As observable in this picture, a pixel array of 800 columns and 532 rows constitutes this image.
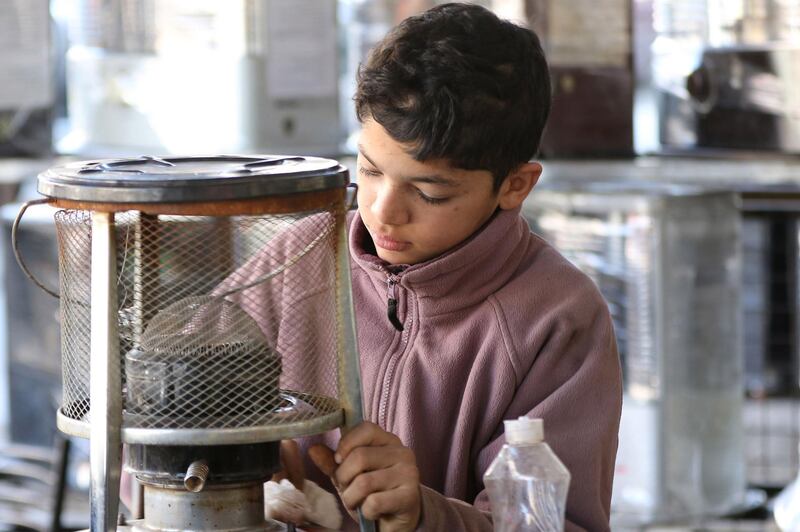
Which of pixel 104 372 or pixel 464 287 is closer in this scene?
pixel 104 372

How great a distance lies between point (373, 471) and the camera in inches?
45.8

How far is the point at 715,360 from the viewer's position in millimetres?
2998

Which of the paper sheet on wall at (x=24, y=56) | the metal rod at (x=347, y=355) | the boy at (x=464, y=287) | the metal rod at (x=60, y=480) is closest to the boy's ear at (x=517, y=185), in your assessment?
the boy at (x=464, y=287)

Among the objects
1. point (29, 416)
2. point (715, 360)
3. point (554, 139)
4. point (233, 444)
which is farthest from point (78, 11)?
point (233, 444)

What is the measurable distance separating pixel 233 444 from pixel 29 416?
7.30 feet

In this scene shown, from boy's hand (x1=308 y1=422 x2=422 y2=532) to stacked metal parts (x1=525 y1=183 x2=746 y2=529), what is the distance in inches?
69.3

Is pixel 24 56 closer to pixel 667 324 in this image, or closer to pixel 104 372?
pixel 667 324

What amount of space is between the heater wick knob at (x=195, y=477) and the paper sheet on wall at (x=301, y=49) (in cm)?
200

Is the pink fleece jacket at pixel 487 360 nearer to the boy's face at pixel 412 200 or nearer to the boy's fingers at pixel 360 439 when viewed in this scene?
the boy's face at pixel 412 200

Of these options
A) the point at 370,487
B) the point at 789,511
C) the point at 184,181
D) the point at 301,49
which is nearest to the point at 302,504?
the point at 370,487

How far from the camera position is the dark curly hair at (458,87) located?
1258mm

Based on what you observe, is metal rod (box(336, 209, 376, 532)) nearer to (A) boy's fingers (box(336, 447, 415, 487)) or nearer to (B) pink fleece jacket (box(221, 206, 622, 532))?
(A) boy's fingers (box(336, 447, 415, 487))

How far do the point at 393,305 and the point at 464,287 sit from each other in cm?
8

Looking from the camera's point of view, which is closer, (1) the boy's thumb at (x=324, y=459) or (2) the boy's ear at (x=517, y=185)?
(1) the boy's thumb at (x=324, y=459)
